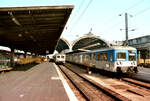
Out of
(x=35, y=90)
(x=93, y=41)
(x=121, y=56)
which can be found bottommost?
(x=35, y=90)

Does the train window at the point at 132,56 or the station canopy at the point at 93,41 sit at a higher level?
the station canopy at the point at 93,41

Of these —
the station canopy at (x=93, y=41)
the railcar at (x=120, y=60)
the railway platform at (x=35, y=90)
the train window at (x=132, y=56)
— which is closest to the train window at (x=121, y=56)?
the railcar at (x=120, y=60)

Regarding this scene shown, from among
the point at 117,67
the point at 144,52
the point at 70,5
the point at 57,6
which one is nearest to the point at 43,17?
the point at 57,6

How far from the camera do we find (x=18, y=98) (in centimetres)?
652

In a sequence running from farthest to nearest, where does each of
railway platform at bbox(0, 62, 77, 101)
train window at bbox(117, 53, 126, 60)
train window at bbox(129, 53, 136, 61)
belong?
train window at bbox(129, 53, 136, 61), train window at bbox(117, 53, 126, 60), railway platform at bbox(0, 62, 77, 101)

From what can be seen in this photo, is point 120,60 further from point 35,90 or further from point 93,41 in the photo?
point 93,41

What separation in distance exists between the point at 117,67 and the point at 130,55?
1882 mm

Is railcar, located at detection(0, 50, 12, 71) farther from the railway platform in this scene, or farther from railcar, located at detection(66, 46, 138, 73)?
railcar, located at detection(66, 46, 138, 73)

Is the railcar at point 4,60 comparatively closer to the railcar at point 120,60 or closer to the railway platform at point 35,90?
the railway platform at point 35,90

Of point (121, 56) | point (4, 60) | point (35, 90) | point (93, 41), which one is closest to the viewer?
point (35, 90)

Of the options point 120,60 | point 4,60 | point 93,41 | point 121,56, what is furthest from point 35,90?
point 93,41

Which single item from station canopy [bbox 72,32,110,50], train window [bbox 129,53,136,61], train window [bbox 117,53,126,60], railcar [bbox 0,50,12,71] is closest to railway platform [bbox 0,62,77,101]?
train window [bbox 117,53,126,60]

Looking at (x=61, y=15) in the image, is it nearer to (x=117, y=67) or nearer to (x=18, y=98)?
(x=117, y=67)

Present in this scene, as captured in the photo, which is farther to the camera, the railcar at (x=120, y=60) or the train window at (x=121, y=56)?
the train window at (x=121, y=56)
